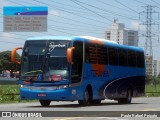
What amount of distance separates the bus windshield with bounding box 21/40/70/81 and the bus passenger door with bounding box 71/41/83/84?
1.67 ft

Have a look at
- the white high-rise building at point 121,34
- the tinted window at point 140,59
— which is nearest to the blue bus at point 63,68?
the tinted window at point 140,59

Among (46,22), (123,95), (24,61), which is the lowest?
(123,95)

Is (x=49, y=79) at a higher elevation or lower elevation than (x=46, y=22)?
lower

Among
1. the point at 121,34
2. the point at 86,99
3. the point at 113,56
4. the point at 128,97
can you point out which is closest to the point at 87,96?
the point at 86,99

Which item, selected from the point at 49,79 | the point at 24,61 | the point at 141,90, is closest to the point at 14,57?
the point at 24,61

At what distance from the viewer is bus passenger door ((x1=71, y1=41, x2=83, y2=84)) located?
25156 mm

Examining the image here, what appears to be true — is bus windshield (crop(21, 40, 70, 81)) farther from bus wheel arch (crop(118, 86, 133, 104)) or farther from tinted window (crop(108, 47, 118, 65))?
bus wheel arch (crop(118, 86, 133, 104))

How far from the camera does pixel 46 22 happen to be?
203 ft

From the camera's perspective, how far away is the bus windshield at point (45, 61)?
24.7 m

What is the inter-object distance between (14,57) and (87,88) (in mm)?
4065

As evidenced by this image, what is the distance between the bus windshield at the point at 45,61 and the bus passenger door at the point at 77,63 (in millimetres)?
509

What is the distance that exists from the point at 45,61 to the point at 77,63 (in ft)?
5.42

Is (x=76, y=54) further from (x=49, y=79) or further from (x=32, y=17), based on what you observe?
(x=32, y=17)

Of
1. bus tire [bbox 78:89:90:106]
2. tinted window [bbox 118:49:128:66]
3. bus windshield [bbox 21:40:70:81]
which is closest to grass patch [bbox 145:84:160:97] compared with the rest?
tinted window [bbox 118:49:128:66]
